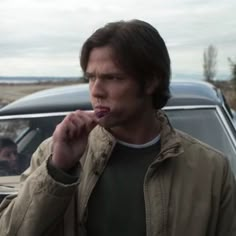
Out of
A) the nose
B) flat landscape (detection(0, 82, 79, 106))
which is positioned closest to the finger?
the nose

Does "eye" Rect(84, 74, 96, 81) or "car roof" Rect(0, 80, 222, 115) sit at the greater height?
"eye" Rect(84, 74, 96, 81)

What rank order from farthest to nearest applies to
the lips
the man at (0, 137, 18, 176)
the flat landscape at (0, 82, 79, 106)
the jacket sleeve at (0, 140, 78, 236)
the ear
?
the flat landscape at (0, 82, 79, 106), the man at (0, 137, 18, 176), the ear, the lips, the jacket sleeve at (0, 140, 78, 236)

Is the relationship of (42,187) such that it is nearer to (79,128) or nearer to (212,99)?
(79,128)

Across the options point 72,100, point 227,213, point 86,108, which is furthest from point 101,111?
point 72,100

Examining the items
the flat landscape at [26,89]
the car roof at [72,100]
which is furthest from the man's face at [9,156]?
the flat landscape at [26,89]

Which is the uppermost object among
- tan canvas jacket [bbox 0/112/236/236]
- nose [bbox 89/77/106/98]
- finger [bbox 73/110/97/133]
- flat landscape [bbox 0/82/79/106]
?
nose [bbox 89/77/106/98]

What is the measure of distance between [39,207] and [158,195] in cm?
43

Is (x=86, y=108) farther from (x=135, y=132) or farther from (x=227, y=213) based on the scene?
(x=227, y=213)

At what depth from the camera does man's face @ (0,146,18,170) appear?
4371 millimetres

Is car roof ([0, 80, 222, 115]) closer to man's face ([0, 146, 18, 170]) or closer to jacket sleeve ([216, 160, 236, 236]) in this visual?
man's face ([0, 146, 18, 170])

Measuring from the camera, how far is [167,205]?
234 cm

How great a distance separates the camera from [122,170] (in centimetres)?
240

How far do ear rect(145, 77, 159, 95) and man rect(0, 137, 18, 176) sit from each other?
1956mm

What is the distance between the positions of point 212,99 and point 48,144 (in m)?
2.40
